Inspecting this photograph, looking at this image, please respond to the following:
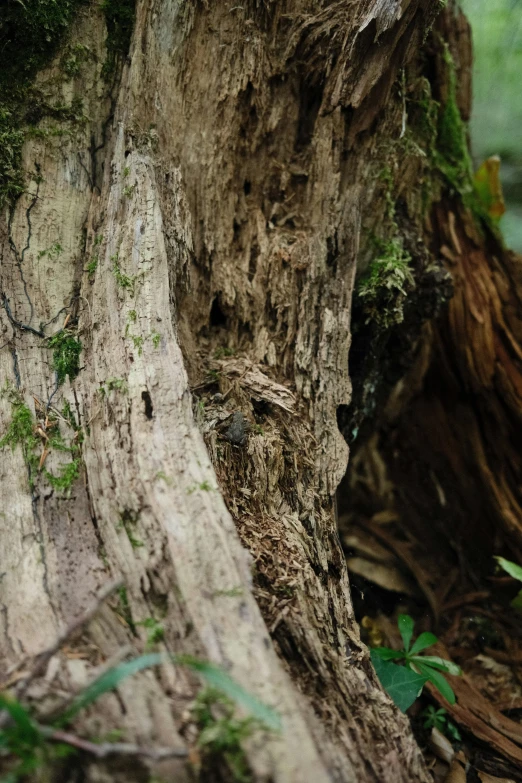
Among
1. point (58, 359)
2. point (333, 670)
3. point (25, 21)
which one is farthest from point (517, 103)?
point (333, 670)

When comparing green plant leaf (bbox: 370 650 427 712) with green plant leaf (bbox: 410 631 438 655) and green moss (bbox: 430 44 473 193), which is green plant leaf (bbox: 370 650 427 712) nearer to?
green plant leaf (bbox: 410 631 438 655)

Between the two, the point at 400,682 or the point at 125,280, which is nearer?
the point at 125,280

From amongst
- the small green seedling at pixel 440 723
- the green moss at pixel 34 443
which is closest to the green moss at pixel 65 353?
the green moss at pixel 34 443

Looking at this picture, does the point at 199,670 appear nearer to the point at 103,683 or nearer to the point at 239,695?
the point at 239,695

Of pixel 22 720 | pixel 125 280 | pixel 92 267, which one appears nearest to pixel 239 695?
pixel 22 720

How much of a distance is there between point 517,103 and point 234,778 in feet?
16.2

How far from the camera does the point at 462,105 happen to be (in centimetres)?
338

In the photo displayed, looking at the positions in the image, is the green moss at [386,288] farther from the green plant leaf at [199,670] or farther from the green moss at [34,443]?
the green plant leaf at [199,670]

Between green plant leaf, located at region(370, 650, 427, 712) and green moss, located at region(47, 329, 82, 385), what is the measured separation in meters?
1.72

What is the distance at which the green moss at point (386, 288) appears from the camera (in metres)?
2.68

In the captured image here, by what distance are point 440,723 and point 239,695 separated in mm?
1826

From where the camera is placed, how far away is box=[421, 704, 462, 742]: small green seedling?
2475 mm

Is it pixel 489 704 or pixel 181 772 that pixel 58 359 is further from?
pixel 489 704

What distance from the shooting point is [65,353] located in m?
2.05
